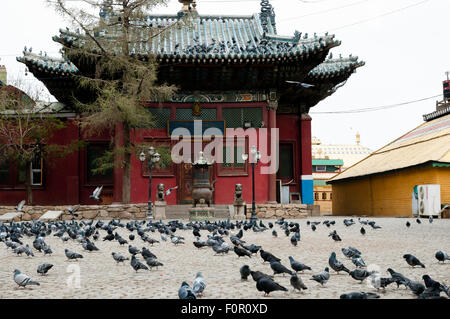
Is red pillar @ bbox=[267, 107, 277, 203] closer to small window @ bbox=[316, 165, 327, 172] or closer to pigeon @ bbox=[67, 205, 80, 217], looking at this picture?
pigeon @ bbox=[67, 205, 80, 217]

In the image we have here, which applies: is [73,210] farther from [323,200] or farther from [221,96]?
[323,200]

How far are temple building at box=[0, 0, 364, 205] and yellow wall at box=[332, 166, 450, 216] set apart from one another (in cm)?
515

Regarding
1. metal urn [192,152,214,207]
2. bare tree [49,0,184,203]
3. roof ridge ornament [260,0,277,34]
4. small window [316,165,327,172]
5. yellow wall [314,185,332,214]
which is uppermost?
roof ridge ornament [260,0,277,34]

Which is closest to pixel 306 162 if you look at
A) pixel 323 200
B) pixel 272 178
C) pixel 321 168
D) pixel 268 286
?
pixel 272 178

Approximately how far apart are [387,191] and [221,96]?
37.3 feet

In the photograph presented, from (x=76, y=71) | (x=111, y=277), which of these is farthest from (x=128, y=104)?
(x=111, y=277)

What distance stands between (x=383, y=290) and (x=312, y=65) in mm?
17157

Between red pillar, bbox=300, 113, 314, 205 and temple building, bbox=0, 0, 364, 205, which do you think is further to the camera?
red pillar, bbox=300, 113, 314, 205

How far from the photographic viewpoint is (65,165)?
25.2 meters

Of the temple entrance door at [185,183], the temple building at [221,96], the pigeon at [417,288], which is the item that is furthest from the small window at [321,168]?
the pigeon at [417,288]

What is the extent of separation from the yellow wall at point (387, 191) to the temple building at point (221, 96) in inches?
203

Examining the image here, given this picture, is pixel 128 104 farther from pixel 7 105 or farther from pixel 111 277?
pixel 111 277

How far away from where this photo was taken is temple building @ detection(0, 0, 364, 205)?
21281 millimetres

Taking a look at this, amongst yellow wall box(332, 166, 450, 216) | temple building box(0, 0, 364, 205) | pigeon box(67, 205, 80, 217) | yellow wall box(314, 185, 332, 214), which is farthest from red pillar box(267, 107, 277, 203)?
yellow wall box(314, 185, 332, 214)
